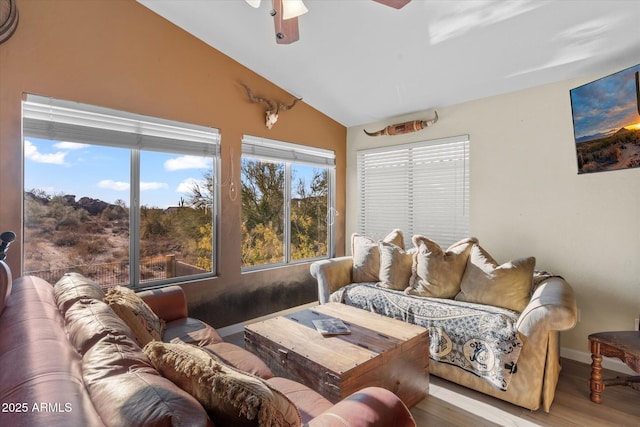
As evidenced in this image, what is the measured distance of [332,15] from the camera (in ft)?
7.95

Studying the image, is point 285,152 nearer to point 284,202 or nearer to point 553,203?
point 284,202

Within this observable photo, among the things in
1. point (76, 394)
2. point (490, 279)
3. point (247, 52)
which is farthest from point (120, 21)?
point (490, 279)

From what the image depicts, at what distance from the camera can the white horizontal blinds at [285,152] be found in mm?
3455

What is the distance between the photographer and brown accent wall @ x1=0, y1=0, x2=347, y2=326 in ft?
7.14

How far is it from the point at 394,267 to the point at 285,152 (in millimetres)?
1764

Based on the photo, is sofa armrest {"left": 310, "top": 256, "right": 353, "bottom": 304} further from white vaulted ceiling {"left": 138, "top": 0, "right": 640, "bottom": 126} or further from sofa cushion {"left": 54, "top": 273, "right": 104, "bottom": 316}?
sofa cushion {"left": 54, "top": 273, "right": 104, "bottom": 316}

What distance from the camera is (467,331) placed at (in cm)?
232

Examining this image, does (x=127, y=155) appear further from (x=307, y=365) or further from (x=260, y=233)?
(x=307, y=365)

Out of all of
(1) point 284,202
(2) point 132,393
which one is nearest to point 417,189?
(1) point 284,202

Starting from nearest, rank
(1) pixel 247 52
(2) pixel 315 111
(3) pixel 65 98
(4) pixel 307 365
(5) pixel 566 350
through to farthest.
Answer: (4) pixel 307 365
(3) pixel 65 98
(5) pixel 566 350
(1) pixel 247 52
(2) pixel 315 111

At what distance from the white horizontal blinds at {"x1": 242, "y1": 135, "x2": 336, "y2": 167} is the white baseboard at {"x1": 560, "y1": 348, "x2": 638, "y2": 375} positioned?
309 centimetres

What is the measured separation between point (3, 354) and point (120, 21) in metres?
2.55

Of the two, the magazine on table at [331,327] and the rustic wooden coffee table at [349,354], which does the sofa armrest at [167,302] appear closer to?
the rustic wooden coffee table at [349,354]

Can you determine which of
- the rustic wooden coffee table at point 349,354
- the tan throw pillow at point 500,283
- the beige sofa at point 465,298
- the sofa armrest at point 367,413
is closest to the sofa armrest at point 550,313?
the beige sofa at point 465,298
